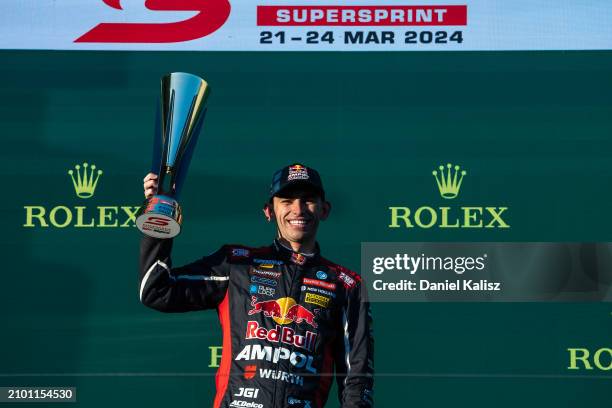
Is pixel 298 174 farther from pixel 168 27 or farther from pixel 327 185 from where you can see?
pixel 168 27

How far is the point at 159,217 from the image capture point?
8.04 feet

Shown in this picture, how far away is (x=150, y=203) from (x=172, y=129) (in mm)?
305

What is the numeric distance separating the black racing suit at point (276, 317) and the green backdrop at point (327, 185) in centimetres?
65

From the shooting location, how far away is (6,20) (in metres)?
3.38

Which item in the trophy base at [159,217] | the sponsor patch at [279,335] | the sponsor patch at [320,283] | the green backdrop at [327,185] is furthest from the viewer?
the green backdrop at [327,185]

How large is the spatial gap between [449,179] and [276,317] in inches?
39.5

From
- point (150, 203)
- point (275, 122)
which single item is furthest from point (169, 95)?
point (275, 122)

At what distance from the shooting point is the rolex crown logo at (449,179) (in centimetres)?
334

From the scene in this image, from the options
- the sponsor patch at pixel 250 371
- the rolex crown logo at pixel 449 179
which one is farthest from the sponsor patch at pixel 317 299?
the rolex crown logo at pixel 449 179

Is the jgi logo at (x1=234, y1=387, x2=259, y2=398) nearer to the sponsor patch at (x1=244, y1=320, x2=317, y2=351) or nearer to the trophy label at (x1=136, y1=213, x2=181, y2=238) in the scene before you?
the sponsor patch at (x1=244, y1=320, x2=317, y2=351)

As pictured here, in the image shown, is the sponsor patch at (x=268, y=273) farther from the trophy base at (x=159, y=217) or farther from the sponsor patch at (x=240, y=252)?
the trophy base at (x=159, y=217)

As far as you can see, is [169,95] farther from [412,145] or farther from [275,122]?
[412,145]

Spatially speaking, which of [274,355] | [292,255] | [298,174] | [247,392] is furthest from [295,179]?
[247,392]

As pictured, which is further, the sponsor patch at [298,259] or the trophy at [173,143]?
the sponsor patch at [298,259]
